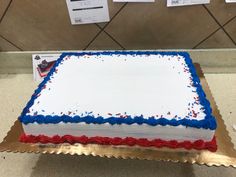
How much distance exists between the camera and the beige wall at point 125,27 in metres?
0.98

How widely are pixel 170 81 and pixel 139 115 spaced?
17cm

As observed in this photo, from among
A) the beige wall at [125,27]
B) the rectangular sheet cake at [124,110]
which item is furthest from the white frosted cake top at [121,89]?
the beige wall at [125,27]

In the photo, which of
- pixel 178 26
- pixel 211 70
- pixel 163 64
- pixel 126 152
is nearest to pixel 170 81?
pixel 163 64

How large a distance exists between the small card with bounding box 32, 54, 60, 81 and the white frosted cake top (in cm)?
26

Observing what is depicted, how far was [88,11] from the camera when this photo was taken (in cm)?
100

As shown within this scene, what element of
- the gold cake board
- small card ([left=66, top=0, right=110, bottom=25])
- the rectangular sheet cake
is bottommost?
the gold cake board

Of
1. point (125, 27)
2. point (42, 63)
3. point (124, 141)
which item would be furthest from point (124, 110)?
point (42, 63)

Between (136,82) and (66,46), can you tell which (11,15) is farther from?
(136,82)

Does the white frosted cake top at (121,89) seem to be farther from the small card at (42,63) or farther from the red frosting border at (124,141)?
the small card at (42,63)

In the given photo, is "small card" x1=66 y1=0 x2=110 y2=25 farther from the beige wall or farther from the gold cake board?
the gold cake board

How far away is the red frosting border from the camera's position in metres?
0.64

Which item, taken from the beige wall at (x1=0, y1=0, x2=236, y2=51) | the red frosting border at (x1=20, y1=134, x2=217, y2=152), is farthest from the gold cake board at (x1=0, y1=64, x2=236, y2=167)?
the beige wall at (x1=0, y1=0, x2=236, y2=51)

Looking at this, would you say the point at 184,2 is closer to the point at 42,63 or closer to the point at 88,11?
the point at 88,11

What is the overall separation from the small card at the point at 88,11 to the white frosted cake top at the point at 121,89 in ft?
0.68
